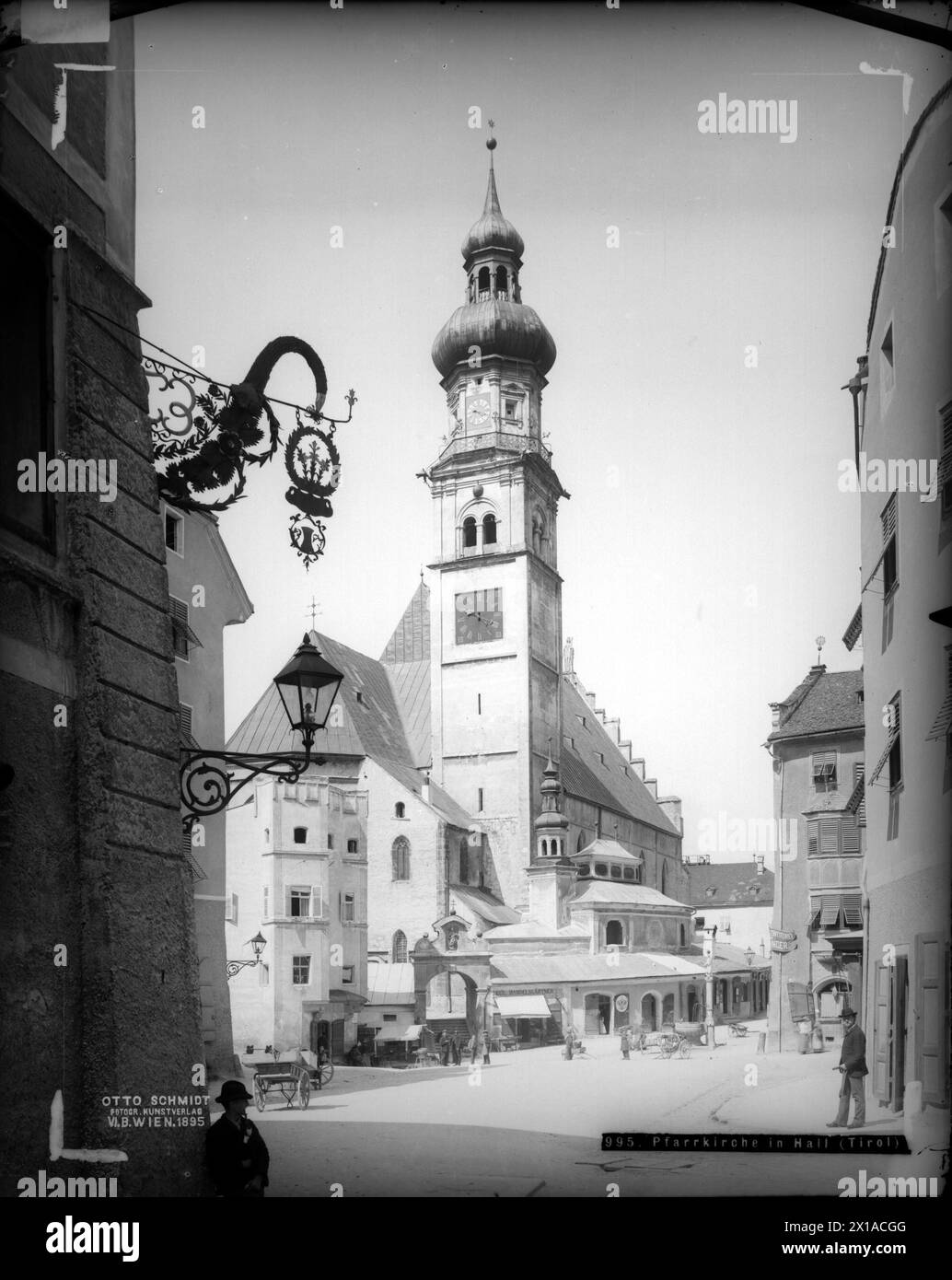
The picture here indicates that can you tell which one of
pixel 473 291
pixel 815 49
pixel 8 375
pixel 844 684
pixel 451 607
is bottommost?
pixel 844 684

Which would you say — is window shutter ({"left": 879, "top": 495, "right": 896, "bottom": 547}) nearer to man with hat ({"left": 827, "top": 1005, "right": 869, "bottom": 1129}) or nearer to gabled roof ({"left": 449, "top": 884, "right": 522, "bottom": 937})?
man with hat ({"left": 827, "top": 1005, "right": 869, "bottom": 1129})

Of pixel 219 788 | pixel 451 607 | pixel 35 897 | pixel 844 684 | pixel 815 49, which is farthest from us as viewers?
pixel 451 607

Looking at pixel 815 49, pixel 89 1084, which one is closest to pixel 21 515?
pixel 89 1084

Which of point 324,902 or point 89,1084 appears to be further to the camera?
point 324,902

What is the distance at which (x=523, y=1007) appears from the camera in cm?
816

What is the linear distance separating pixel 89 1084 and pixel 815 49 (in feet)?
20.7

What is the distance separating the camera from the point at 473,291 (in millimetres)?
7668

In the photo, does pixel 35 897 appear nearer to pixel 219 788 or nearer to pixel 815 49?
pixel 219 788

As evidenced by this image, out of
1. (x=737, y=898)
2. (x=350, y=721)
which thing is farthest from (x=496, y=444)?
(x=737, y=898)

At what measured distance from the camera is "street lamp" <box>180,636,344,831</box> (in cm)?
588

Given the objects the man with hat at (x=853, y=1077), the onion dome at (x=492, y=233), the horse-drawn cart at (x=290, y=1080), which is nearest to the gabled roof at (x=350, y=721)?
the horse-drawn cart at (x=290, y=1080)

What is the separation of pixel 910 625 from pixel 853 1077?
2409 millimetres

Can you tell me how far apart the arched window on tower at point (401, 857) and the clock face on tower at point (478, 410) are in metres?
2.66

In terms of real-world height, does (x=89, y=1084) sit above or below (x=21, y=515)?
below
